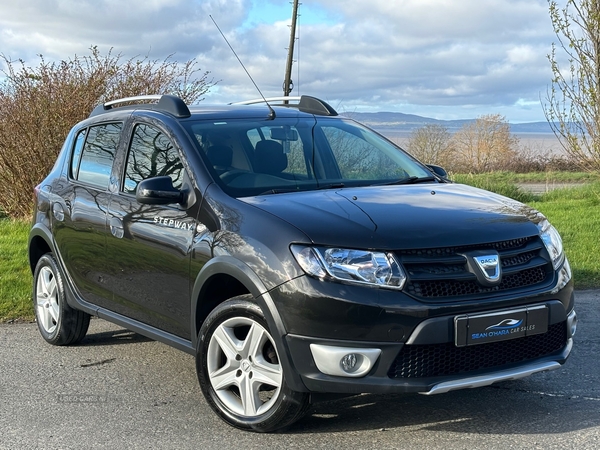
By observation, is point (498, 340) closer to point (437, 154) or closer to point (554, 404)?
point (554, 404)

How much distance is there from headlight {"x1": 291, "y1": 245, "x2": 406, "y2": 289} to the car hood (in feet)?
0.14

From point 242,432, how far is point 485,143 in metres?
37.5

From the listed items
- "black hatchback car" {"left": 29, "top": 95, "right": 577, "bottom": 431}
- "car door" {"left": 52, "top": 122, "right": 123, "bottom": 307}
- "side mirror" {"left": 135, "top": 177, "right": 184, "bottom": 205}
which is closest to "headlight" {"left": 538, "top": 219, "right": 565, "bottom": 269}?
"black hatchback car" {"left": 29, "top": 95, "right": 577, "bottom": 431}

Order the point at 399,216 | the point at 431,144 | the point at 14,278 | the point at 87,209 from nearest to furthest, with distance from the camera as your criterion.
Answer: the point at 399,216, the point at 87,209, the point at 14,278, the point at 431,144

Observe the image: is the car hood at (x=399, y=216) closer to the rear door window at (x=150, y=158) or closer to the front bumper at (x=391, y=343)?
the front bumper at (x=391, y=343)

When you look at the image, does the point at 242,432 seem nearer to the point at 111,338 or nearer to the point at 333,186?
the point at 333,186

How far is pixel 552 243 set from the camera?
4473mm

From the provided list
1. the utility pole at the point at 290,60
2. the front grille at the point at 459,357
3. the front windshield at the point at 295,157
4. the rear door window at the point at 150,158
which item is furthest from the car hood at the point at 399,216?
the utility pole at the point at 290,60

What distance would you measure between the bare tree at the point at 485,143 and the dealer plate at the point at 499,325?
108ft

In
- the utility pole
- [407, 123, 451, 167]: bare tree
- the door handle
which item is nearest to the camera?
the door handle

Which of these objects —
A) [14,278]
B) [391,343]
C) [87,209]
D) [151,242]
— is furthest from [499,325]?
[14,278]

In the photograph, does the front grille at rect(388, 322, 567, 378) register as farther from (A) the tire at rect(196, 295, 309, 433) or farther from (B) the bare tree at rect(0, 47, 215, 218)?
(B) the bare tree at rect(0, 47, 215, 218)

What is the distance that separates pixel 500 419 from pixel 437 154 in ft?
98.9

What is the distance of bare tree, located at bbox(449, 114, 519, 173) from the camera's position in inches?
1500
